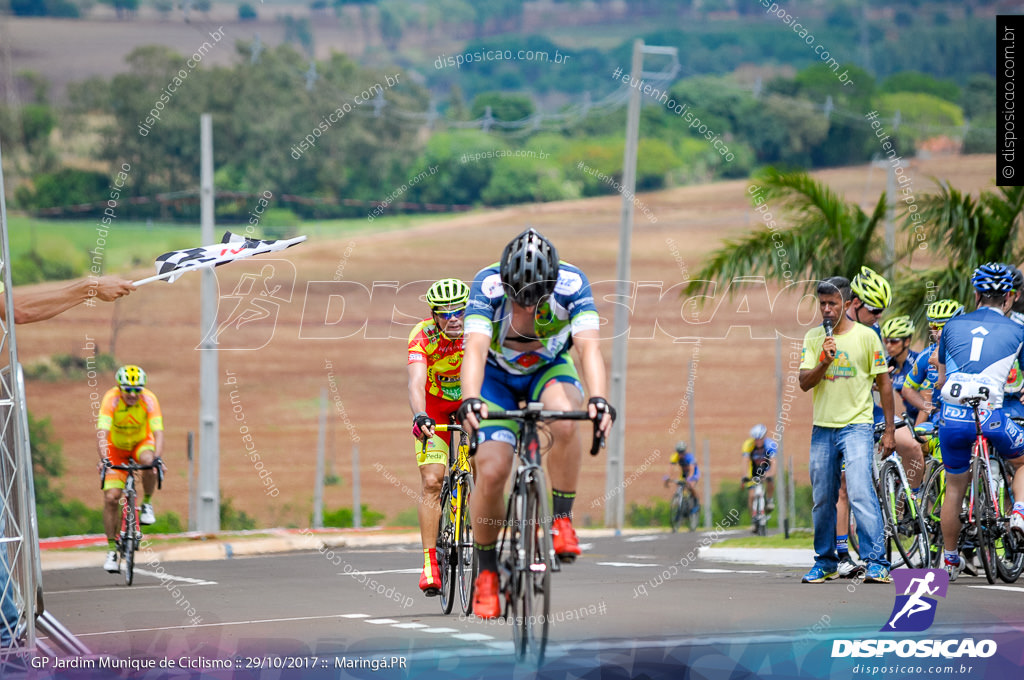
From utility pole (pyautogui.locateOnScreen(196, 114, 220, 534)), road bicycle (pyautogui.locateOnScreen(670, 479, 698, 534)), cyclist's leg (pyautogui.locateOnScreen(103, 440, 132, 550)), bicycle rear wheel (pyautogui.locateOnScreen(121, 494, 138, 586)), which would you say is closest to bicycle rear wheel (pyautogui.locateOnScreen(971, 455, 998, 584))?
bicycle rear wheel (pyautogui.locateOnScreen(121, 494, 138, 586))

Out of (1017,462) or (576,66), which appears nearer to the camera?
(1017,462)

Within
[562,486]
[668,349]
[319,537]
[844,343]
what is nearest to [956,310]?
[844,343]

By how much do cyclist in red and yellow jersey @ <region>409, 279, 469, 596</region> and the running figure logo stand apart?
323 centimetres

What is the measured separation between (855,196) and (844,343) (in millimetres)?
61096

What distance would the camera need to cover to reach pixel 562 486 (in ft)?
26.0

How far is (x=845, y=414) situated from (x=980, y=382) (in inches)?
44.2

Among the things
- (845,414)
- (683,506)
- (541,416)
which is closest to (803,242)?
(845,414)

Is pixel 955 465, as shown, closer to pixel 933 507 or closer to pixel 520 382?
pixel 933 507

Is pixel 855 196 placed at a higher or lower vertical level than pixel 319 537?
higher

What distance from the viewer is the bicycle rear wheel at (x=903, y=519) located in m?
11.5

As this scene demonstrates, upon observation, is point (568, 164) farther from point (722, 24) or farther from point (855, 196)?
point (722, 24)

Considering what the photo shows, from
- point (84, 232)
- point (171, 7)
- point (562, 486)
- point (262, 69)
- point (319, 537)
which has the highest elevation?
point (171, 7)

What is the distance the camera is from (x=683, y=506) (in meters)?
28.3

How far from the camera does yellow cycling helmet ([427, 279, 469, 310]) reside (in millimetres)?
10023
